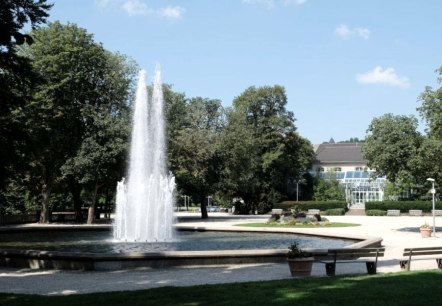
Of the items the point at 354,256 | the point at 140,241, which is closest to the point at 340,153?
the point at 140,241

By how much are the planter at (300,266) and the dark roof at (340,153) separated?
102060 millimetres

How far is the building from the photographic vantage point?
89.1 metres

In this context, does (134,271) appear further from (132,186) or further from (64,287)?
(132,186)

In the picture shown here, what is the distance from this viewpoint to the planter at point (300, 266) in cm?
1310

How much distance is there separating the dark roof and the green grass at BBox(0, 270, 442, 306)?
10418 cm

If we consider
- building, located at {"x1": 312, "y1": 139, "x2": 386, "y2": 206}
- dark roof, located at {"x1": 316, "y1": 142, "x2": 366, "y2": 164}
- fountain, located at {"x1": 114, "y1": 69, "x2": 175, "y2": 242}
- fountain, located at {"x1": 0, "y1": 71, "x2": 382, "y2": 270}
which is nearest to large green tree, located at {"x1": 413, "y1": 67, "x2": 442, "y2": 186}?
fountain, located at {"x1": 0, "y1": 71, "x2": 382, "y2": 270}

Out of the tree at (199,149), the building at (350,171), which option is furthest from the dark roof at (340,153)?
the tree at (199,149)

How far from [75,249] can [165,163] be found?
943 inches

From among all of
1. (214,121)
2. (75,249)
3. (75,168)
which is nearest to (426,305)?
(75,249)

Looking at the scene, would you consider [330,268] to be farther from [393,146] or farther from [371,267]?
[393,146]

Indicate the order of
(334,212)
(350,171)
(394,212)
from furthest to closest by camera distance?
(350,171), (334,212), (394,212)

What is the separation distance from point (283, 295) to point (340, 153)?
359ft

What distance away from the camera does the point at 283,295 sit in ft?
31.5

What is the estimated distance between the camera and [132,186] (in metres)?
29.1
